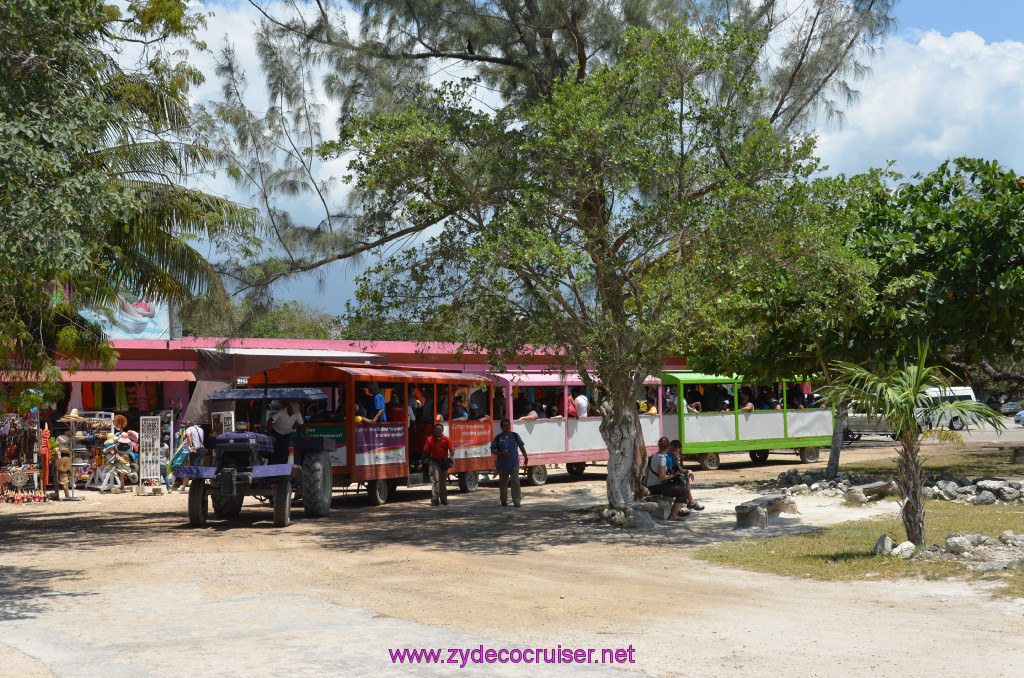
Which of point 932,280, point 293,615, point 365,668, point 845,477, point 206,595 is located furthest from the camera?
point 845,477

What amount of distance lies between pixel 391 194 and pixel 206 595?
7396mm

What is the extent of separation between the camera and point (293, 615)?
27.1ft

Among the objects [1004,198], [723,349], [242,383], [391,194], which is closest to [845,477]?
[723,349]

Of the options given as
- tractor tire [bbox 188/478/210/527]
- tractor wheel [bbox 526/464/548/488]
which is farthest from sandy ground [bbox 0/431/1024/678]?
tractor wheel [bbox 526/464/548/488]

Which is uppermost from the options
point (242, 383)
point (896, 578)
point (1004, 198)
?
point (1004, 198)

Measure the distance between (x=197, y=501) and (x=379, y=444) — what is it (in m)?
3.69

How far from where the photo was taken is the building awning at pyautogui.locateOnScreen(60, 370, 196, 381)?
74.3 feet

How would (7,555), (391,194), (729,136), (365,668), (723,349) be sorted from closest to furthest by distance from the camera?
(365,668), (7,555), (729,136), (391,194), (723,349)

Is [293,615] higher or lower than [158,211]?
lower

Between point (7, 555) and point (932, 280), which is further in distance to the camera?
point (932, 280)

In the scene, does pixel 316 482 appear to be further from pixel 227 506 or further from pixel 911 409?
pixel 911 409

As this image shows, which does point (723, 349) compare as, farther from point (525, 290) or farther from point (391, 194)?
point (391, 194)

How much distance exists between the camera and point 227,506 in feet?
51.8

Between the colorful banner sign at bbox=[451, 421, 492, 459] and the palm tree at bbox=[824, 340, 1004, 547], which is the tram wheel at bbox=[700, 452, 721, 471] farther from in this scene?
the palm tree at bbox=[824, 340, 1004, 547]
